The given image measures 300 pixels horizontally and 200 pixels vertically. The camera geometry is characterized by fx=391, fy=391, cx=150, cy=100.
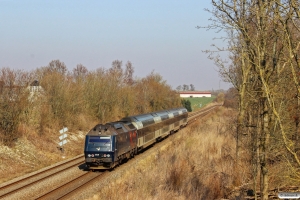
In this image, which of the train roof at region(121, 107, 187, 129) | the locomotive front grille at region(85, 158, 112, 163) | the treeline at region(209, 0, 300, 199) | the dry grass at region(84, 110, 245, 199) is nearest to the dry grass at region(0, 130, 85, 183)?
the locomotive front grille at region(85, 158, 112, 163)

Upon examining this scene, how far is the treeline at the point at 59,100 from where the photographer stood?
26281mm

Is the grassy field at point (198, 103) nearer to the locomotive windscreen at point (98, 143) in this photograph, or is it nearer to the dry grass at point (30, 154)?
the dry grass at point (30, 154)

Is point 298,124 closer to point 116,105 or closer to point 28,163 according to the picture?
point 28,163

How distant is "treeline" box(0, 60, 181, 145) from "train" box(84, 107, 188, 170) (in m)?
7.05

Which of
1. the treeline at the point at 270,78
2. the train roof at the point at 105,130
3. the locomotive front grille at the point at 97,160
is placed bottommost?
the locomotive front grille at the point at 97,160

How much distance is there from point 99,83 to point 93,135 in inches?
901

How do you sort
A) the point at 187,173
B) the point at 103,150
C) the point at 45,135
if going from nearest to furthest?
the point at 187,173
the point at 103,150
the point at 45,135

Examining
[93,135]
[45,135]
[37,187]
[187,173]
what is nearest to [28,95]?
[45,135]

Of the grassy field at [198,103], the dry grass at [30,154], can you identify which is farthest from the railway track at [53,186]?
the grassy field at [198,103]

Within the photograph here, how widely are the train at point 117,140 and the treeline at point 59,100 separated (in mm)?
7045

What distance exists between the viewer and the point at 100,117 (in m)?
44.9

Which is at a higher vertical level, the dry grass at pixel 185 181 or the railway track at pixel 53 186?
the dry grass at pixel 185 181

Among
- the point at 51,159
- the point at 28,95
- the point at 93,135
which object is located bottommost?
the point at 51,159

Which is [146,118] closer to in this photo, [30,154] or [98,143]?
[30,154]
